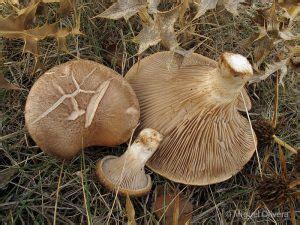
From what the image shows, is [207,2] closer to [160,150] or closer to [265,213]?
[160,150]

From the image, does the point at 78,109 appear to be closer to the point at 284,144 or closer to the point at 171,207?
the point at 171,207

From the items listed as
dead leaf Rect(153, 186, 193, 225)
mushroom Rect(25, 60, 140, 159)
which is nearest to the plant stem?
dead leaf Rect(153, 186, 193, 225)

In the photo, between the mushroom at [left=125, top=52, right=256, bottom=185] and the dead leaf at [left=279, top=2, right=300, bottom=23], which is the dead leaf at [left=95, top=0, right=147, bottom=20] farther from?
the dead leaf at [left=279, top=2, right=300, bottom=23]

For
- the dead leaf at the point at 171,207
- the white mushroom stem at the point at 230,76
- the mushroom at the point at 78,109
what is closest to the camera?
the white mushroom stem at the point at 230,76

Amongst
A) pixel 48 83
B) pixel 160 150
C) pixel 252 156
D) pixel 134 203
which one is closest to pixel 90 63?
pixel 48 83

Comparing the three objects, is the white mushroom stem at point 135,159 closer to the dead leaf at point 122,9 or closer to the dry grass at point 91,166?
the dry grass at point 91,166

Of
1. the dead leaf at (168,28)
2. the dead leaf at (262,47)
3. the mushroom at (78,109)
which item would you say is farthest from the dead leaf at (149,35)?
the dead leaf at (262,47)
